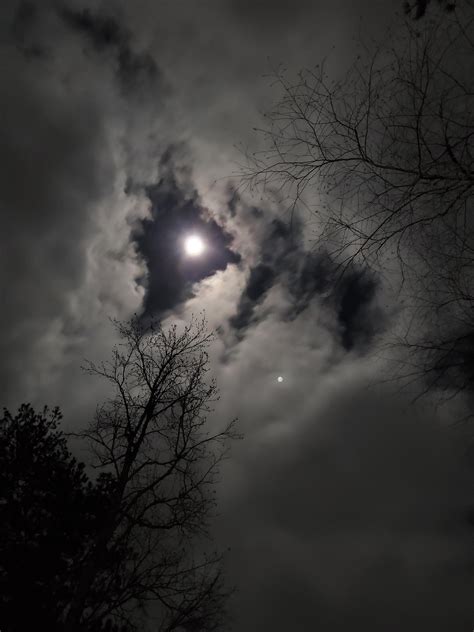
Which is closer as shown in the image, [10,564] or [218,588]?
[218,588]

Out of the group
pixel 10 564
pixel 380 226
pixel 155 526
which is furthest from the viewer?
pixel 10 564

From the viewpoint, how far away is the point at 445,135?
6.79 ft

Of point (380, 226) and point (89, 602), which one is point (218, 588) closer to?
point (89, 602)

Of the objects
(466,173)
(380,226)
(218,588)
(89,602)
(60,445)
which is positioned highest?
(60,445)

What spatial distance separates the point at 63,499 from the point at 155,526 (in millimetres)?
4918

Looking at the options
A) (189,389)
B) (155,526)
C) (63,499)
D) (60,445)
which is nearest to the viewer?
(155,526)

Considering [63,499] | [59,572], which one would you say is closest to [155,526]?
[63,499]

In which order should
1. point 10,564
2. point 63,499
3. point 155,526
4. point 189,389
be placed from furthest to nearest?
point 63,499
point 10,564
point 189,389
point 155,526

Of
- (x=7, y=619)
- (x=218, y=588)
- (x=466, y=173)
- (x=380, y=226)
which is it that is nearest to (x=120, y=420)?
(x=218, y=588)

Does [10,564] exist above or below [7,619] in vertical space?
above

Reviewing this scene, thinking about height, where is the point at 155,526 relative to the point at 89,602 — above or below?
above

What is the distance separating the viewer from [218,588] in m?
7.50

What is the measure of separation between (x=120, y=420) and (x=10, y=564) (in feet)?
18.4

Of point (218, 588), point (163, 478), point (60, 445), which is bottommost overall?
point (218, 588)
